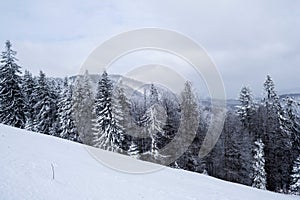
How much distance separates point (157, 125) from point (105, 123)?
697cm

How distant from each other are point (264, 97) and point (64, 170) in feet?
122

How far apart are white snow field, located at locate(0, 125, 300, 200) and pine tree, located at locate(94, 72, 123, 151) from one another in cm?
1332

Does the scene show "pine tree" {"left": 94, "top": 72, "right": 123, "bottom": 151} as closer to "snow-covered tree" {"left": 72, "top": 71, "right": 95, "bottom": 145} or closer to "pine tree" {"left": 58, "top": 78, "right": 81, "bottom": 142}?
"snow-covered tree" {"left": 72, "top": 71, "right": 95, "bottom": 145}

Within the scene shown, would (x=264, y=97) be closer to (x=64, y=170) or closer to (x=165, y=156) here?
(x=165, y=156)

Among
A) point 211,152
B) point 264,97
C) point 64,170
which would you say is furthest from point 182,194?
point 264,97

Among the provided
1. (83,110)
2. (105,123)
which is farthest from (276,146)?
(83,110)

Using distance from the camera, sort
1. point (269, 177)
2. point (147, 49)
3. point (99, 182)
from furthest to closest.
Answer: point (269, 177), point (147, 49), point (99, 182)

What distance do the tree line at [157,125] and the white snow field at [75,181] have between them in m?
15.2

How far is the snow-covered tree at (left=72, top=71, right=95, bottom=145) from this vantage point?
109 ft

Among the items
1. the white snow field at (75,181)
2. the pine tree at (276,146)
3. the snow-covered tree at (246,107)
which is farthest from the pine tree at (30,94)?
the pine tree at (276,146)

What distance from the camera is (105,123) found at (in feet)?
104

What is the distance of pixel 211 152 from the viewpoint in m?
40.0

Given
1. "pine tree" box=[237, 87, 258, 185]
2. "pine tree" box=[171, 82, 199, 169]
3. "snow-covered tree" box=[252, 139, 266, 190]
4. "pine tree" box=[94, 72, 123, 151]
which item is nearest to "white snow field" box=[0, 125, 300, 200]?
"pine tree" box=[94, 72, 123, 151]

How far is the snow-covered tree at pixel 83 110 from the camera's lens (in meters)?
33.3
